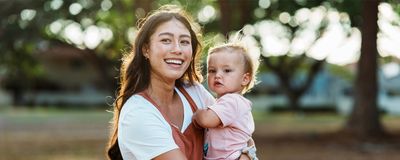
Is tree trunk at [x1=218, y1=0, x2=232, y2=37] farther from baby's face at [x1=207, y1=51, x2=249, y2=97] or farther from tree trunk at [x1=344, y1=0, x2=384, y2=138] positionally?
baby's face at [x1=207, y1=51, x2=249, y2=97]

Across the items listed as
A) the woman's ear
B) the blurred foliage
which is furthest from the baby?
the blurred foliage

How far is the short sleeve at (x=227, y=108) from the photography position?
10.6 ft

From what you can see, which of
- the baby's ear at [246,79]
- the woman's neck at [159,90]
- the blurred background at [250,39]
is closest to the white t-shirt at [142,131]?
the woman's neck at [159,90]

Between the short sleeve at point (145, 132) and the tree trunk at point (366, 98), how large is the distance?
50.9 feet

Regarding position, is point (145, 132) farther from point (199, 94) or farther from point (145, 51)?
point (199, 94)

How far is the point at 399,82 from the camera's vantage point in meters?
45.6

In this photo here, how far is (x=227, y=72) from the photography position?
3361 mm

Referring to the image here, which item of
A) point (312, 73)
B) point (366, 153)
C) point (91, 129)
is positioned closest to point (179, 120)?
point (366, 153)

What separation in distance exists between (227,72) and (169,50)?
1.28 feet

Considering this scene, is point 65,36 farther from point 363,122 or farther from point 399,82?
point 399,82

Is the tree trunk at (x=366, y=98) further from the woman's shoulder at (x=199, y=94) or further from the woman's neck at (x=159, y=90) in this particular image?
the woman's neck at (x=159, y=90)

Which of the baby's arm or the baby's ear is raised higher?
the baby's ear

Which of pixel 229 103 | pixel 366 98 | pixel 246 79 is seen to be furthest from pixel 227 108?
pixel 366 98

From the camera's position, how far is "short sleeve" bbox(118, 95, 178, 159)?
9.75 feet
